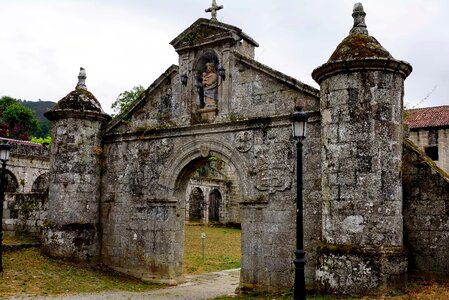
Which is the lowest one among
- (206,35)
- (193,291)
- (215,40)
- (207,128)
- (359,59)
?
(193,291)

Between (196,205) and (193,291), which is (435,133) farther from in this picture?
(193,291)

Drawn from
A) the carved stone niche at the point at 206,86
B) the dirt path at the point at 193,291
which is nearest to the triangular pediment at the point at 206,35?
the carved stone niche at the point at 206,86

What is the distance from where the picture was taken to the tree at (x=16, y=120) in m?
47.1

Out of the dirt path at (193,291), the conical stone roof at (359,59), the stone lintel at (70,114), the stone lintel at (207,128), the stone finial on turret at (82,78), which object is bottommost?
the dirt path at (193,291)

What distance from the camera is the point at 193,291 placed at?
1089cm

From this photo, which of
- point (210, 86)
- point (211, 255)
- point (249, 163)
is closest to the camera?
point (249, 163)

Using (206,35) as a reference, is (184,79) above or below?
below

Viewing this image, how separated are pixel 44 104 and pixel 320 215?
4329 inches

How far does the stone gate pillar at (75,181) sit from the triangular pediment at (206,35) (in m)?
3.20

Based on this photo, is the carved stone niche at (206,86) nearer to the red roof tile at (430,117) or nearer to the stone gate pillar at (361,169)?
the stone gate pillar at (361,169)

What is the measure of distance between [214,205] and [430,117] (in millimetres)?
16269

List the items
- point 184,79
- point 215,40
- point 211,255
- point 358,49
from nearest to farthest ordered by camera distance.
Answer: point 358,49 → point 215,40 → point 184,79 → point 211,255

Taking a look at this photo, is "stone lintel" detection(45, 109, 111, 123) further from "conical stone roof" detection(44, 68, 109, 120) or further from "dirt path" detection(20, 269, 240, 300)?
"dirt path" detection(20, 269, 240, 300)

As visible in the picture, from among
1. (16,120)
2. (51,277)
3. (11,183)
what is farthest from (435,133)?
(16,120)
